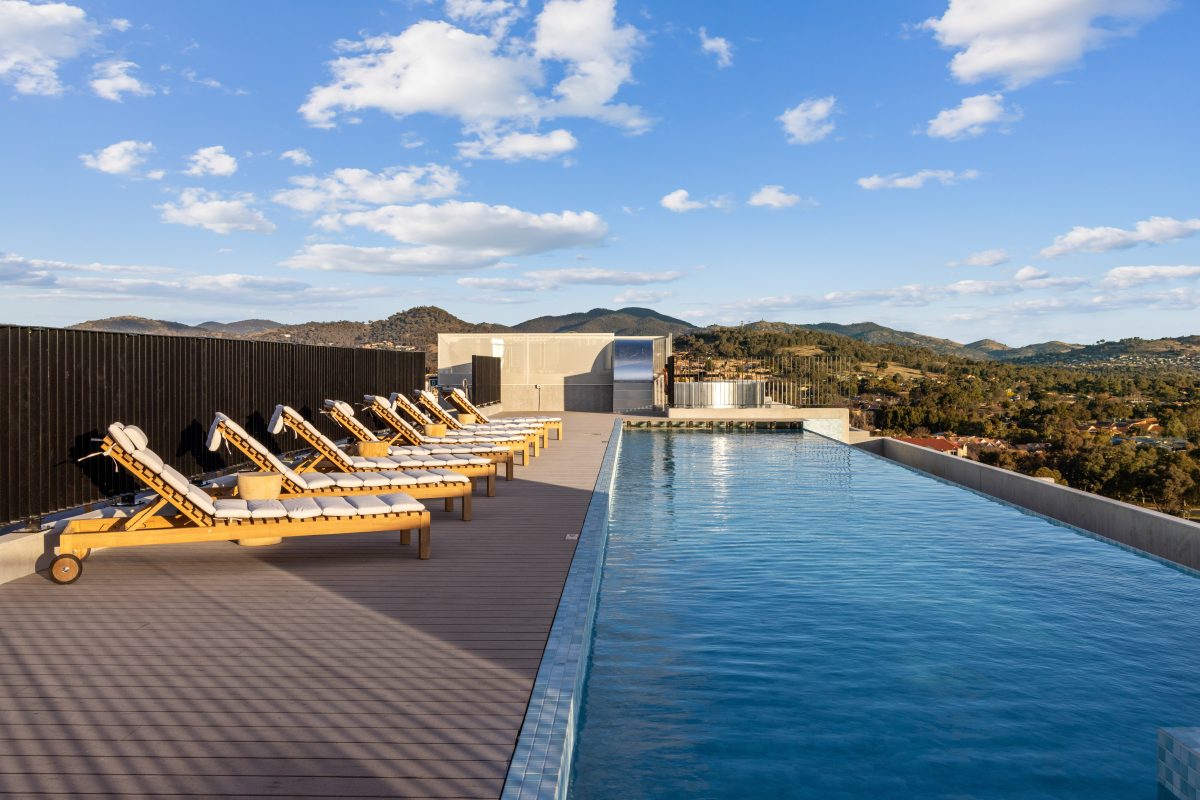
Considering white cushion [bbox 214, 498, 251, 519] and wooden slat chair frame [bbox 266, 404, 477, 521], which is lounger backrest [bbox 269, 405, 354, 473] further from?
white cushion [bbox 214, 498, 251, 519]

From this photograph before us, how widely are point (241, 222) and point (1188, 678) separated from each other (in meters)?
26.4

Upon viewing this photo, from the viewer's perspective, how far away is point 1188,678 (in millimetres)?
4871

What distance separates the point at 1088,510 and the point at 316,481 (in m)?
7.71

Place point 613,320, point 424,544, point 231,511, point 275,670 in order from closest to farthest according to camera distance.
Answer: point 275,670 < point 231,511 < point 424,544 < point 613,320

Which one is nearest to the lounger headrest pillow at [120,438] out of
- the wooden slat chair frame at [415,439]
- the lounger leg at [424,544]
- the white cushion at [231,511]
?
the white cushion at [231,511]

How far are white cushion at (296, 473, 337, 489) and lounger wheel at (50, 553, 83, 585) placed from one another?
5.66 feet

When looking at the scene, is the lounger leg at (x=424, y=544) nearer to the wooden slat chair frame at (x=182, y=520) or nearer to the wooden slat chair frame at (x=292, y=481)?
the wooden slat chair frame at (x=182, y=520)

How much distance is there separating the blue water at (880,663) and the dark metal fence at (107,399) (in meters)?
3.88

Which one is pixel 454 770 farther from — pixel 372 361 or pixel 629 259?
pixel 629 259

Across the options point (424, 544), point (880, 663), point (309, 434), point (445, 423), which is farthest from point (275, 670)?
point (445, 423)

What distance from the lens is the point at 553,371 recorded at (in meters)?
25.6

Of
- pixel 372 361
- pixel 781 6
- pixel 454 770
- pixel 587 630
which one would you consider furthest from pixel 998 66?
pixel 454 770

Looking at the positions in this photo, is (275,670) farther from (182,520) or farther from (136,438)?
(136,438)

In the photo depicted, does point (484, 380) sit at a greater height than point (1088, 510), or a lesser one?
greater
